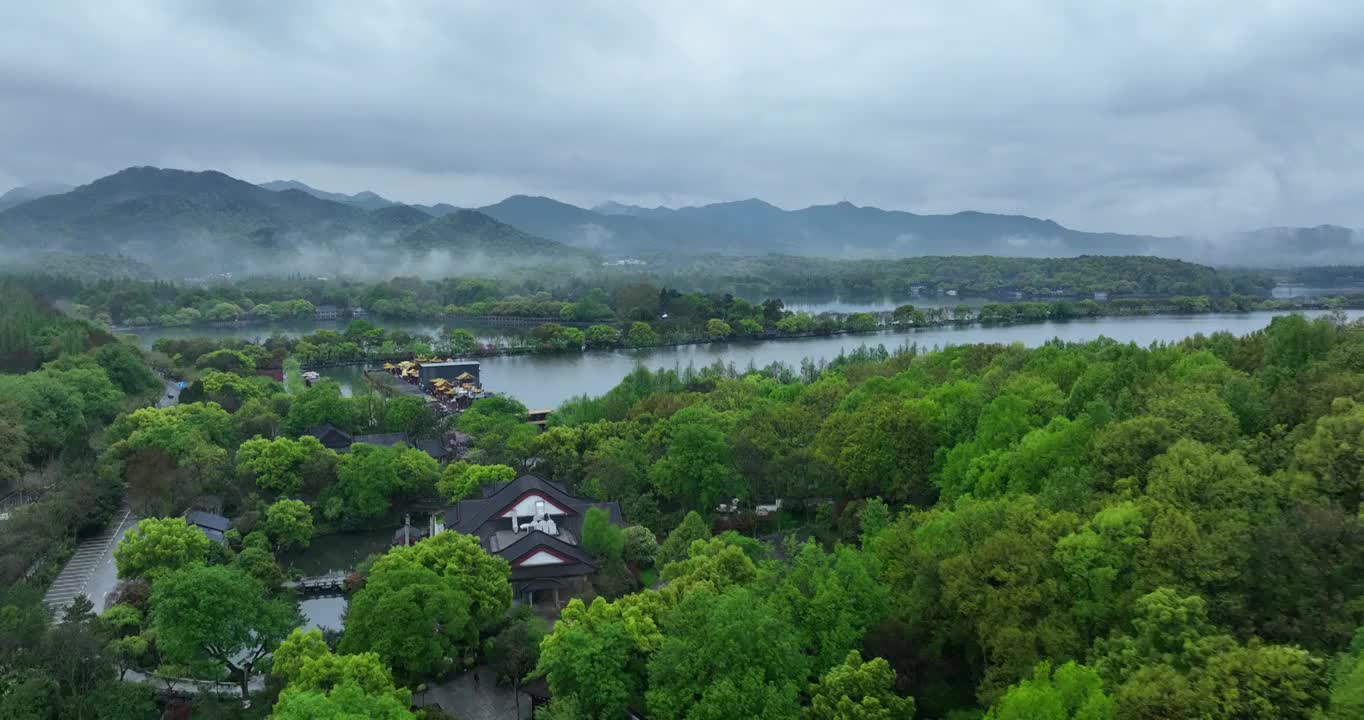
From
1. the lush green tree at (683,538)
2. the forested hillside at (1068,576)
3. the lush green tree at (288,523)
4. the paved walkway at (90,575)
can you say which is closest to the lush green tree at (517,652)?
the forested hillside at (1068,576)

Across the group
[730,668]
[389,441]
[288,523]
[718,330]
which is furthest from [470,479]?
[718,330]

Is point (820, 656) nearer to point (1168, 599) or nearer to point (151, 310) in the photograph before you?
point (1168, 599)

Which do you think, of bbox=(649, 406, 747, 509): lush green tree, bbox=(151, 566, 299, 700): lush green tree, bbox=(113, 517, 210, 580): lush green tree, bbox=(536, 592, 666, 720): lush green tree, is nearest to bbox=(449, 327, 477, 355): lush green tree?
bbox=(649, 406, 747, 509): lush green tree

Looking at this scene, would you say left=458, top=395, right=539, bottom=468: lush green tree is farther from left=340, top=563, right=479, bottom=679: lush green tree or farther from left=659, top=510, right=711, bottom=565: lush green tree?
left=340, top=563, right=479, bottom=679: lush green tree

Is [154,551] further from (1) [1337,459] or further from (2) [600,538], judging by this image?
(1) [1337,459]

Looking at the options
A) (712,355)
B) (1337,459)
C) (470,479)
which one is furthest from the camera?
(712,355)

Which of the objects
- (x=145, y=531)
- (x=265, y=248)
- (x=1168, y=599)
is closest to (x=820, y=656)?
(x=1168, y=599)

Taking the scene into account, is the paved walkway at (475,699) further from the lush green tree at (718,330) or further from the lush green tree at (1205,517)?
the lush green tree at (718,330)

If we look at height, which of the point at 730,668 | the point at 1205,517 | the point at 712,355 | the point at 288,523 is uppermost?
the point at 1205,517
